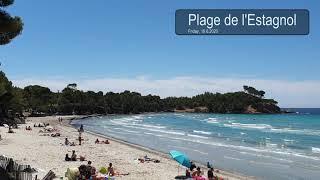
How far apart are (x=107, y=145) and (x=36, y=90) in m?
114

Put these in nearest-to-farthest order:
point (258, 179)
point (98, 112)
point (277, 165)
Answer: point (258, 179) < point (277, 165) < point (98, 112)

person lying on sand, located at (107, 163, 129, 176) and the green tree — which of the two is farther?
person lying on sand, located at (107, 163, 129, 176)

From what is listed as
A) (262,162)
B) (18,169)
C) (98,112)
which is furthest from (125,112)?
(18,169)

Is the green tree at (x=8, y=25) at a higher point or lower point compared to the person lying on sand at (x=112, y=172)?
higher

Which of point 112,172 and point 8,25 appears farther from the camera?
point 112,172

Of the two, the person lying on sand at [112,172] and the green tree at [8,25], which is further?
the person lying on sand at [112,172]

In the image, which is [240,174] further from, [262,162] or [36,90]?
[36,90]

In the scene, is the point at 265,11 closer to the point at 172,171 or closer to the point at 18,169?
the point at 18,169

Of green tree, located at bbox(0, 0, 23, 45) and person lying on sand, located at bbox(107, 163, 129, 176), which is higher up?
green tree, located at bbox(0, 0, 23, 45)

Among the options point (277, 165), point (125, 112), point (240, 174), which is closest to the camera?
point (240, 174)

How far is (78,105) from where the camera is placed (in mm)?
164875

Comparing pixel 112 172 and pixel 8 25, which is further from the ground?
pixel 8 25

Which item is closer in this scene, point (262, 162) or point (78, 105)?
point (262, 162)

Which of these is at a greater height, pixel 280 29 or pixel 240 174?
pixel 280 29
